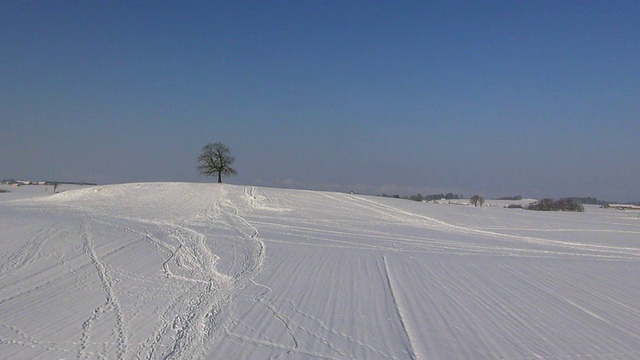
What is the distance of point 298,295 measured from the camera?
9.64 m

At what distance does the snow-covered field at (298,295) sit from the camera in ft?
22.0

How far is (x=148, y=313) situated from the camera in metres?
7.89

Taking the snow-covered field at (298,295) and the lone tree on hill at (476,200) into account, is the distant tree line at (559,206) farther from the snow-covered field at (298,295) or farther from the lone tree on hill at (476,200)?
the snow-covered field at (298,295)

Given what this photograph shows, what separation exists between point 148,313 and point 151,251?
6.24 m

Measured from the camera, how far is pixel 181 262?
1251 cm

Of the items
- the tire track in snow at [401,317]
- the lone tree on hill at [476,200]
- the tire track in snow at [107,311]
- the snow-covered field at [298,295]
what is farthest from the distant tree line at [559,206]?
the tire track in snow at [107,311]

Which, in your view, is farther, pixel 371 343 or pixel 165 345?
pixel 371 343

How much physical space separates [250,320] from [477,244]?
15.0 m

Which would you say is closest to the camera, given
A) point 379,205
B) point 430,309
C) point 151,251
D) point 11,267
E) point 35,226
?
point 430,309

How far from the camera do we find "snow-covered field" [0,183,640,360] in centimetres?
670

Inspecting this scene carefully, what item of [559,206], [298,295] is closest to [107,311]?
[298,295]

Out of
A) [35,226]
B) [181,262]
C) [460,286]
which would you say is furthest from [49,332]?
[35,226]

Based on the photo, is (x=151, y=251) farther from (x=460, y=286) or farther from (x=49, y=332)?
(x=460, y=286)

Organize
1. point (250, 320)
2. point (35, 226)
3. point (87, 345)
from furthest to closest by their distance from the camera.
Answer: point (35, 226), point (250, 320), point (87, 345)
